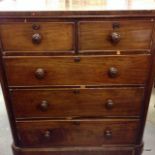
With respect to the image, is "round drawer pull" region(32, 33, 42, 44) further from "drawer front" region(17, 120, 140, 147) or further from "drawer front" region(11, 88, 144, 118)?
"drawer front" region(17, 120, 140, 147)

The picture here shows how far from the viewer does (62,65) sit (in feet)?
3.65

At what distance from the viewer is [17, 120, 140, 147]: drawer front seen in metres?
1.30

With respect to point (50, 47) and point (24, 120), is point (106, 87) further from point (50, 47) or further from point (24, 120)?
point (24, 120)

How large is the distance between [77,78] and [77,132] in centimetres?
35

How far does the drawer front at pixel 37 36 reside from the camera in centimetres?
101

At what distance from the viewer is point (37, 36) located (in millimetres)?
1019

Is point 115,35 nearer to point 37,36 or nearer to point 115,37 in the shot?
point 115,37

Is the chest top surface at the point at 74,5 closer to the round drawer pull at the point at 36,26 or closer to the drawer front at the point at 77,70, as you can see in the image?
the round drawer pull at the point at 36,26

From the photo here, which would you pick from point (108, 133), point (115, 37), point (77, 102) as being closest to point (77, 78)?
point (77, 102)

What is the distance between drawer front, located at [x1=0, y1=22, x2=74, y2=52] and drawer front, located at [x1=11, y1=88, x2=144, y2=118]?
235 mm

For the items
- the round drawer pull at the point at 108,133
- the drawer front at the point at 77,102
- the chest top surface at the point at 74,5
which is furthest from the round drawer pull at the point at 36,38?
the round drawer pull at the point at 108,133

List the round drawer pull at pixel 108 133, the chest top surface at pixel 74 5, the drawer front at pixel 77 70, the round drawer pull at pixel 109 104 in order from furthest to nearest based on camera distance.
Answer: the round drawer pull at pixel 108 133 < the round drawer pull at pixel 109 104 < the drawer front at pixel 77 70 < the chest top surface at pixel 74 5

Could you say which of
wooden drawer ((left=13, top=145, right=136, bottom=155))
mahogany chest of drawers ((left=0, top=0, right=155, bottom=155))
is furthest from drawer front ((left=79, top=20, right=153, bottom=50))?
wooden drawer ((left=13, top=145, right=136, bottom=155))

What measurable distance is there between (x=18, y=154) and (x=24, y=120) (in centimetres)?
26
